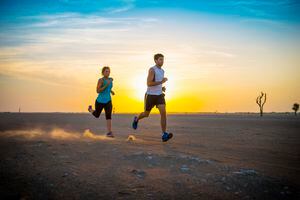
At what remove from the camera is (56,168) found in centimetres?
532

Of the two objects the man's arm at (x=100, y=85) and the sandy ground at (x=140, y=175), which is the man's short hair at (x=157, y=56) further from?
the sandy ground at (x=140, y=175)

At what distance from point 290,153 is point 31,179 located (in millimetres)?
6044

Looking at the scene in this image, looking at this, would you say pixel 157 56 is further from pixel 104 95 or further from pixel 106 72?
pixel 104 95

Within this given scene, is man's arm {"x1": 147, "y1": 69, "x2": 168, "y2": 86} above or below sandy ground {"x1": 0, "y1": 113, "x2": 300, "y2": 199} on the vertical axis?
above

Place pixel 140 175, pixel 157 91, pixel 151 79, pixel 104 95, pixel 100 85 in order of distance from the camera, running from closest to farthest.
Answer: pixel 140 175, pixel 151 79, pixel 157 91, pixel 100 85, pixel 104 95

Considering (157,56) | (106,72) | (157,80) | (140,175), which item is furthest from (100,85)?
(140,175)

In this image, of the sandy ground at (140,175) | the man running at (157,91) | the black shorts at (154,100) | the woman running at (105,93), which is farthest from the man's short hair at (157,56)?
the sandy ground at (140,175)

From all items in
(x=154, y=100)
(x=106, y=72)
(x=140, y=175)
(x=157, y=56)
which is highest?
(x=157, y=56)

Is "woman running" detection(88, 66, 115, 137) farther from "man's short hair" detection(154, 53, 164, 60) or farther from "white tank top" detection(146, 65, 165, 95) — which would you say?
"man's short hair" detection(154, 53, 164, 60)

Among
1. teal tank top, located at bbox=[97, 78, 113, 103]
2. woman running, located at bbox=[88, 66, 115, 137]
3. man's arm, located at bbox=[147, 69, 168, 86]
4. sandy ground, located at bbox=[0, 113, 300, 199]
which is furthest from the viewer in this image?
teal tank top, located at bbox=[97, 78, 113, 103]

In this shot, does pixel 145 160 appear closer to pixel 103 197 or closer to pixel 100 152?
pixel 100 152

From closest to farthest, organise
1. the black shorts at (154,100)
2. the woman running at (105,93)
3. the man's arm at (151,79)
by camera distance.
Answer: the man's arm at (151,79), the black shorts at (154,100), the woman running at (105,93)

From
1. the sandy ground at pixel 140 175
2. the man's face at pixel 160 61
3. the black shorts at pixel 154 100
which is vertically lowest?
the sandy ground at pixel 140 175

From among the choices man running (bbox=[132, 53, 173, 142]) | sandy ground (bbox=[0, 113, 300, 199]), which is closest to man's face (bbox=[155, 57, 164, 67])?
man running (bbox=[132, 53, 173, 142])
